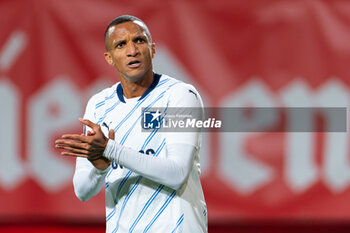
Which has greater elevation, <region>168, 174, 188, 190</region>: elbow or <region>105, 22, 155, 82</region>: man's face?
<region>105, 22, 155, 82</region>: man's face

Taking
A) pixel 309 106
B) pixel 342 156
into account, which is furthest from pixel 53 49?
pixel 342 156

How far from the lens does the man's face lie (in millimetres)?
1812

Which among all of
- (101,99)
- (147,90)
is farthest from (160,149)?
(101,99)

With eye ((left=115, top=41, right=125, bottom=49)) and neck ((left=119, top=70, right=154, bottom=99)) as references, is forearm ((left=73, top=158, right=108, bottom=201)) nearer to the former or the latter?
neck ((left=119, top=70, right=154, bottom=99))

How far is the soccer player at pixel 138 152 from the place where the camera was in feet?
5.32

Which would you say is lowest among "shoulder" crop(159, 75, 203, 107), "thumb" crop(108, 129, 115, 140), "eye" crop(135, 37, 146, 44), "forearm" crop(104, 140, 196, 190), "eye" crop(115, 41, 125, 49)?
"forearm" crop(104, 140, 196, 190)

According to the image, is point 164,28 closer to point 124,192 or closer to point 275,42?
point 275,42

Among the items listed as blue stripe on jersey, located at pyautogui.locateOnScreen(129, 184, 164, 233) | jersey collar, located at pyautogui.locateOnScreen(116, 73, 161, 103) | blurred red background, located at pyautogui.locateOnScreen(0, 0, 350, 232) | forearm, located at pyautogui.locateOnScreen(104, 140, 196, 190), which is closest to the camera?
forearm, located at pyautogui.locateOnScreen(104, 140, 196, 190)

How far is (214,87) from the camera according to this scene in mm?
3039

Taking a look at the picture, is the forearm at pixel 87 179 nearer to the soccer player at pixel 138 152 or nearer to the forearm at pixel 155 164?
the soccer player at pixel 138 152

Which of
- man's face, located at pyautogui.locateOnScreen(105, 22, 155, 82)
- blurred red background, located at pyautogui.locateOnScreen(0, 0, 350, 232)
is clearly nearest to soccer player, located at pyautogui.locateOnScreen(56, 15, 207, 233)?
man's face, located at pyautogui.locateOnScreen(105, 22, 155, 82)

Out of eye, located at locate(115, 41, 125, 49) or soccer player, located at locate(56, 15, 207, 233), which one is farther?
eye, located at locate(115, 41, 125, 49)

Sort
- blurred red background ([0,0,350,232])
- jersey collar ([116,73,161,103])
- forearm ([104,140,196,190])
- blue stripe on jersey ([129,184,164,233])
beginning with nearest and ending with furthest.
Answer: forearm ([104,140,196,190]), blue stripe on jersey ([129,184,164,233]), jersey collar ([116,73,161,103]), blurred red background ([0,0,350,232])

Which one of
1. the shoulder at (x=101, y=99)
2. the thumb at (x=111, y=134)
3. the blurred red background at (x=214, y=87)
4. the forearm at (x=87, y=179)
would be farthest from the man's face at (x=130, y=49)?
the blurred red background at (x=214, y=87)
